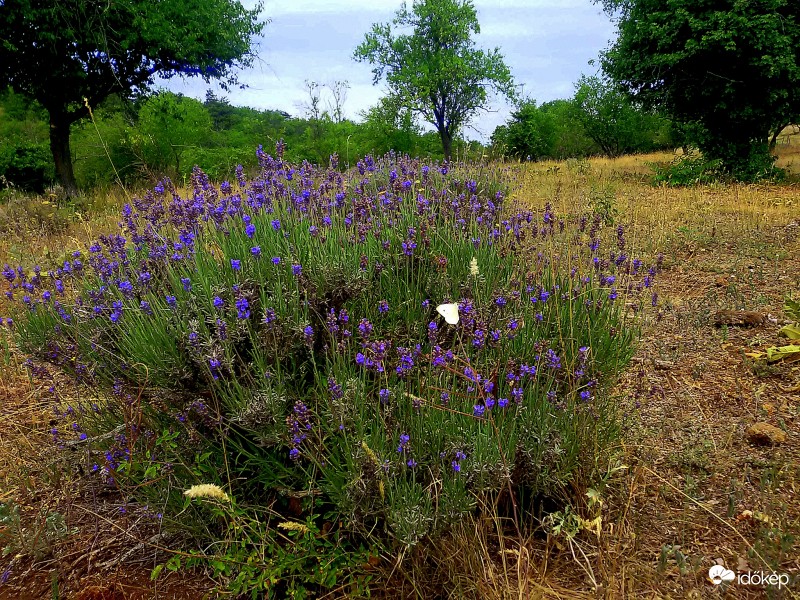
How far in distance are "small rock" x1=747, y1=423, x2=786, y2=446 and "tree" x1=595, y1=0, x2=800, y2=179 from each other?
1088 cm

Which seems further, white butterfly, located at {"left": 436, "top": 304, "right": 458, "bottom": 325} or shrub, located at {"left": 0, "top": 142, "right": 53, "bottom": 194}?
shrub, located at {"left": 0, "top": 142, "right": 53, "bottom": 194}

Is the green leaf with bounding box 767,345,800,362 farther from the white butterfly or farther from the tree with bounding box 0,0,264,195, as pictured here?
the tree with bounding box 0,0,264,195

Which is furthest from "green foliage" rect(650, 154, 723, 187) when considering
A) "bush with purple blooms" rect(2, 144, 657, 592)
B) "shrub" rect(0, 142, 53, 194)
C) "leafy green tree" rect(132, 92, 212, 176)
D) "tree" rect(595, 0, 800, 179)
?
"shrub" rect(0, 142, 53, 194)

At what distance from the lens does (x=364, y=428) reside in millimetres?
1874

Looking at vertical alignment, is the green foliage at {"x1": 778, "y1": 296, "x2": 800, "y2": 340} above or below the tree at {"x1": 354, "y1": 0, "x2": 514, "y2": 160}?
below

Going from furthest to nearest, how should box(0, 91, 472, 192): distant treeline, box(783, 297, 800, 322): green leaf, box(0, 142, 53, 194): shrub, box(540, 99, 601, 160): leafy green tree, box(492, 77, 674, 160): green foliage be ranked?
1. box(540, 99, 601, 160): leafy green tree
2. box(492, 77, 674, 160): green foliage
3. box(0, 142, 53, 194): shrub
4. box(0, 91, 472, 192): distant treeline
5. box(783, 297, 800, 322): green leaf

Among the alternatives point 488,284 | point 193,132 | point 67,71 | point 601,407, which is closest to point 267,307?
point 488,284

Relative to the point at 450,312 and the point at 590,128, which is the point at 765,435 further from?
the point at 590,128

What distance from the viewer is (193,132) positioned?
2542 centimetres

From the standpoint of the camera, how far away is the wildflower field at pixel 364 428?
1.87m

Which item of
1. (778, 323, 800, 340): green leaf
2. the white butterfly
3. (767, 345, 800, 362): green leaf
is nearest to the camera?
the white butterfly

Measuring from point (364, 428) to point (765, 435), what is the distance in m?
2.12

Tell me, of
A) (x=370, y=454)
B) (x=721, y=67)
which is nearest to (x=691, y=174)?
(x=721, y=67)

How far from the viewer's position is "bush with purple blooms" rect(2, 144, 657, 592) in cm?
189
